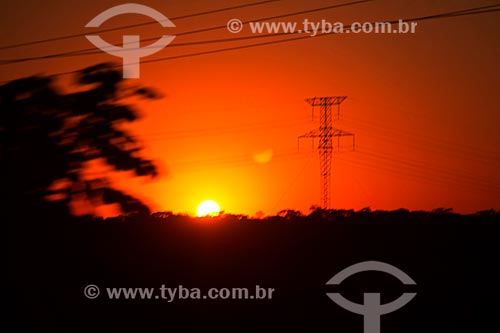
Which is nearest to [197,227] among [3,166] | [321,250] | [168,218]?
[168,218]

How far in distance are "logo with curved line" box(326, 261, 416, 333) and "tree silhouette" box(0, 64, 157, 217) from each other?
14.9 feet

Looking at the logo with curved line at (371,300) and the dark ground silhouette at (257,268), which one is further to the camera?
→ the dark ground silhouette at (257,268)

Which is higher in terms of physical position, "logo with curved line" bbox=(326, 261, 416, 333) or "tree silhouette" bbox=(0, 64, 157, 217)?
"tree silhouette" bbox=(0, 64, 157, 217)

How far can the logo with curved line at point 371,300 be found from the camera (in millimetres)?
15312

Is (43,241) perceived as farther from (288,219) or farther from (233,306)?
(288,219)

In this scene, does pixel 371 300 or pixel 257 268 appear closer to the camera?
pixel 371 300

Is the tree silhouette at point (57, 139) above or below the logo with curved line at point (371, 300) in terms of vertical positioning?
above

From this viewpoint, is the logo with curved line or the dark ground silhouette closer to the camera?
the logo with curved line

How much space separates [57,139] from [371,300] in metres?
7.44

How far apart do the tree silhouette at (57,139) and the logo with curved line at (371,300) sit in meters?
4.54

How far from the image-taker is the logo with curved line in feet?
50.2

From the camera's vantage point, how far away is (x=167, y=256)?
1856 cm

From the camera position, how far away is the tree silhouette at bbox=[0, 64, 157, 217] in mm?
18141

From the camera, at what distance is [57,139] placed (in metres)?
18.4
